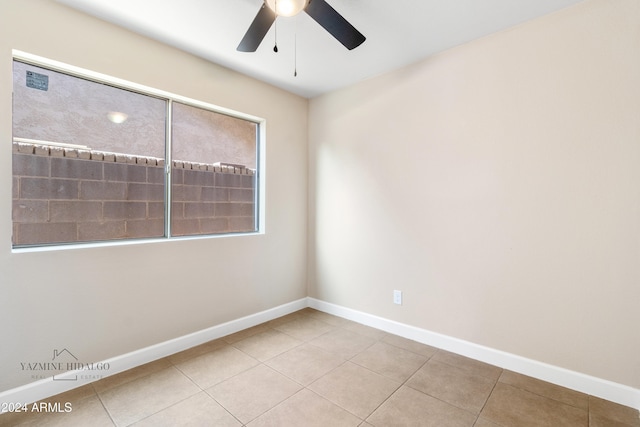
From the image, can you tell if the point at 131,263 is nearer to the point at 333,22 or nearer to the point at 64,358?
the point at 64,358

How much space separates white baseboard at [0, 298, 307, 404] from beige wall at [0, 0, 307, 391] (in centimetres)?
5

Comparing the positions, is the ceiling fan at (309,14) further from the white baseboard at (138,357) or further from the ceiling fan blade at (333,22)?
the white baseboard at (138,357)

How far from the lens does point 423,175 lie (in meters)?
2.55

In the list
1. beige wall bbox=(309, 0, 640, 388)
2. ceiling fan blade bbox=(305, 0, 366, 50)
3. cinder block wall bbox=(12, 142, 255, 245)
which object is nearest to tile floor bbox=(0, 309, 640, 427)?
beige wall bbox=(309, 0, 640, 388)

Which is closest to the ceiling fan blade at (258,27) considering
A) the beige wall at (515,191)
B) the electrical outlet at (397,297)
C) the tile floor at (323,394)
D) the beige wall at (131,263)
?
the beige wall at (131,263)

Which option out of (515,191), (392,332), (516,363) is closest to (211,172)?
(392,332)

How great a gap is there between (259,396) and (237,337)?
920 millimetres

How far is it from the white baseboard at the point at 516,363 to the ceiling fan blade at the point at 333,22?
2.40 metres

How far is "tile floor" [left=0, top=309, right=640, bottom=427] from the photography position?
1620 mm

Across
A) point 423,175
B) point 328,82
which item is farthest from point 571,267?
point 328,82

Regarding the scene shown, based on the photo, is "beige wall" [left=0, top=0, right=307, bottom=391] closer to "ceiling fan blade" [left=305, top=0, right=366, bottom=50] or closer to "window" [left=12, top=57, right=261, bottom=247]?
"window" [left=12, top=57, right=261, bottom=247]

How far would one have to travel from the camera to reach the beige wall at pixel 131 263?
67.3 inches

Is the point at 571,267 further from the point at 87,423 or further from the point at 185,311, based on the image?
the point at 87,423

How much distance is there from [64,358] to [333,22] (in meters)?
2.72
